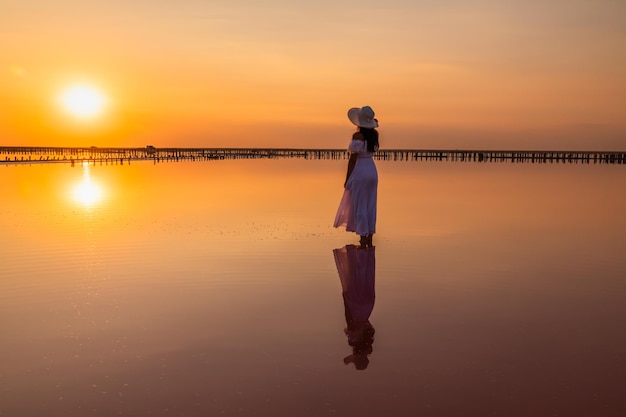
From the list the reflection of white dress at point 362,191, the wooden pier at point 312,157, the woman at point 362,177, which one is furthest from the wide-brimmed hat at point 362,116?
the wooden pier at point 312,157

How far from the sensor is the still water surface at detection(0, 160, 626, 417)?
13.4ft

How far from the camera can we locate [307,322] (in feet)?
19.2

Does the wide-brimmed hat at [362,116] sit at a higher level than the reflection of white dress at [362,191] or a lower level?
higher

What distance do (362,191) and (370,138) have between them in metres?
0.92

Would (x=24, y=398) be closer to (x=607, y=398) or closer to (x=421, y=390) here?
(x=421, y=390)

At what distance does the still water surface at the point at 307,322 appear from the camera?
4.08 metres

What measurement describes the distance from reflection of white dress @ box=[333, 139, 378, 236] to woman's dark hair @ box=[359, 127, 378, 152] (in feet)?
0.32

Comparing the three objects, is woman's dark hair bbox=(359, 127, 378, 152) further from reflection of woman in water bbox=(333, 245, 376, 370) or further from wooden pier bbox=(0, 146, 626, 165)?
wooden pier bbox=(0, 146, 626, 165)

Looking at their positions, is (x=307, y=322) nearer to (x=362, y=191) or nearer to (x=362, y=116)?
(x=362, y=191)

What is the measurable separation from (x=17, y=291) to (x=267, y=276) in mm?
3000

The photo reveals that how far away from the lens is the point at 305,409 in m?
3.87

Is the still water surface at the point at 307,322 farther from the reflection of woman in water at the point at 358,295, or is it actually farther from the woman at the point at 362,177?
the woman at the point at 362,177

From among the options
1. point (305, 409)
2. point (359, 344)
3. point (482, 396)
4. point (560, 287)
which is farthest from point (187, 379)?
point (560, 287)

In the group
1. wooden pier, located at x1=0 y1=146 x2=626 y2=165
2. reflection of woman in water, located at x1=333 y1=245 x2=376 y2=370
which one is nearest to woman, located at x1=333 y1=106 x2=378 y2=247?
reflection of woman in water, located at x1=333 y1=245 x2=376 y2=370
